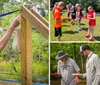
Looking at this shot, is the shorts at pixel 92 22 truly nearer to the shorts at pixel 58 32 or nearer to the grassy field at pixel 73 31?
the grassy field at pixel 73 31

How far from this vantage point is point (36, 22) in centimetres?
618

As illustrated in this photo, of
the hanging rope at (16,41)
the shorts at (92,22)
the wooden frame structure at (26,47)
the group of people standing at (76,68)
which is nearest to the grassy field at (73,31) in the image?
the shorts at (92,22)

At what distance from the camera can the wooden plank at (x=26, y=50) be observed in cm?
643

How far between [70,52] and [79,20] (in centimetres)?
54

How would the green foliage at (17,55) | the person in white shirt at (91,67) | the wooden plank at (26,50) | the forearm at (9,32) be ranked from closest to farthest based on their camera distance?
the person in white shirt at (91,67)
the green foliage at (17,55)
the wooden plank at (26,50)
the forearm at (9,32)

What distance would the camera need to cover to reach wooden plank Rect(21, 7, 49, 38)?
20.1 feet

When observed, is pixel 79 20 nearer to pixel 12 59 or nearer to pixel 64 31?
pixel 64 31

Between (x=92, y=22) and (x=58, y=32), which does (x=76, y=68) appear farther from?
(x=92, y=22)

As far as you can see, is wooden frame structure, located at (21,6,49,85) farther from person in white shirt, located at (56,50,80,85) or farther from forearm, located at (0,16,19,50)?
person in white shirt, located at (56,50,80,85)

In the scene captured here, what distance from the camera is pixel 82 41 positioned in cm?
612

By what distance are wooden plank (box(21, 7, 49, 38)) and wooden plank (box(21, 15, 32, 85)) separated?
0.13m

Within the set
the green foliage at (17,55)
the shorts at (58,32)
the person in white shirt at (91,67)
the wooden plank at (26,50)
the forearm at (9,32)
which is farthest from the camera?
the forearm at (9,32)

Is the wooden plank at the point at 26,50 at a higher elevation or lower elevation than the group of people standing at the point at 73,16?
lower

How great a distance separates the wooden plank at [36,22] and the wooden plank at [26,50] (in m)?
0.13
